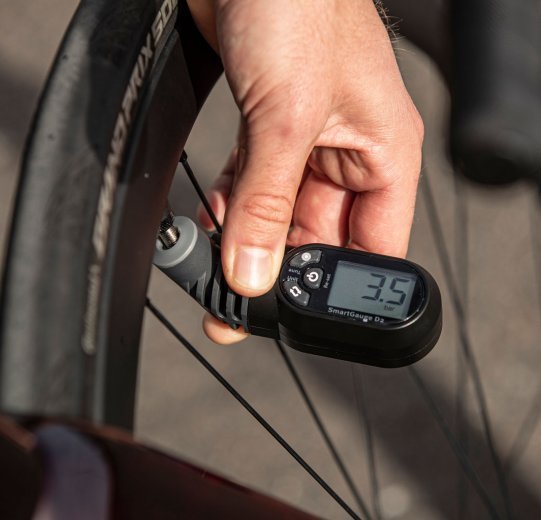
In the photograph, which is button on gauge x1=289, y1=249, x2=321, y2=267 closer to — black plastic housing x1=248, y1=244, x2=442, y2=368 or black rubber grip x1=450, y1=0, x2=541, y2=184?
black plastic housing x1=248, y1=244, x2=442, y2=368

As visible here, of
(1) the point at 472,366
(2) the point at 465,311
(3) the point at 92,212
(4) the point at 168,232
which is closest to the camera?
(3) the point at 92,212

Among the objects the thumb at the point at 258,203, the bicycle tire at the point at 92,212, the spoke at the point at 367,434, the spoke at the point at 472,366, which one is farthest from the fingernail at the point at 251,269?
the spoke at the point at 367,434

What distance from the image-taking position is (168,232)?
0.66 meters

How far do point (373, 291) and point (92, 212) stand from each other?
1.01ft

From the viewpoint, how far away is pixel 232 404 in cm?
148

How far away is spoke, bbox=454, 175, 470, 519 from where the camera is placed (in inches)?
52.7

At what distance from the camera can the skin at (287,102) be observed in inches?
26.4

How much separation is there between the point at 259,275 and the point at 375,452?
82 centimetres

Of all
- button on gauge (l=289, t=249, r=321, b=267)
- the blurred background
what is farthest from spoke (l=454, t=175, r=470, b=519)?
button on gauge (l=289, t=249, r=321, b=267)

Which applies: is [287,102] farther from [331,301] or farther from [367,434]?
[367,434]

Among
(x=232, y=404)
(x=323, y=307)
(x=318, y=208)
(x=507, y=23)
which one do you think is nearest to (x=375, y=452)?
(x=232, y=404)

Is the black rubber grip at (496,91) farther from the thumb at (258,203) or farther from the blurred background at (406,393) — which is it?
the blurred background at (406,393)

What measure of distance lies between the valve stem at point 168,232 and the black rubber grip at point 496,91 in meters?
0.22

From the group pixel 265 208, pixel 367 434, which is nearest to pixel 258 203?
pixel 265 208
